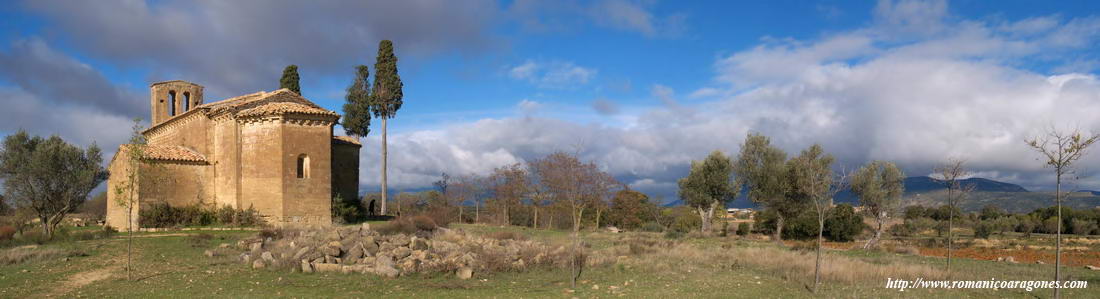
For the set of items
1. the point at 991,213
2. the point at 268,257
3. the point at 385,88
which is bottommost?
the point at 991,213

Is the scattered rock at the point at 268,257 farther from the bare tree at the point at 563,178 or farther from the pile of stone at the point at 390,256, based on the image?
the bare tree at the point at 563,178

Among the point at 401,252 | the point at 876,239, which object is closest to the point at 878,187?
the point at 876,239

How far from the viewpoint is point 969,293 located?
13109 mm

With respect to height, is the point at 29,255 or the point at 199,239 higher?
the point at 29,255

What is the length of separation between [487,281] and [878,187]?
30419 mm

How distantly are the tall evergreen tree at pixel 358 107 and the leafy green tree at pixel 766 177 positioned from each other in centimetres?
2667

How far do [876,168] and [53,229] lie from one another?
4250 centimetres

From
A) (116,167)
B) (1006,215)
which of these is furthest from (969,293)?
(1006,215)

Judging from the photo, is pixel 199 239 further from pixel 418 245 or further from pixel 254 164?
pixel 418 245

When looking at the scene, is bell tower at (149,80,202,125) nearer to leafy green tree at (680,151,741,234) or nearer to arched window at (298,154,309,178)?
arched window at (298,154,309,178)

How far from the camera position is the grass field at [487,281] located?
12.5 meters

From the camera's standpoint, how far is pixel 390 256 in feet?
52.5

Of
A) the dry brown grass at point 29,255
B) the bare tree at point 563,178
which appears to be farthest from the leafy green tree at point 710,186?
the dry brown grass at point 29,255

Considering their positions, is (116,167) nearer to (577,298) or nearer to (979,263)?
(577,298)
